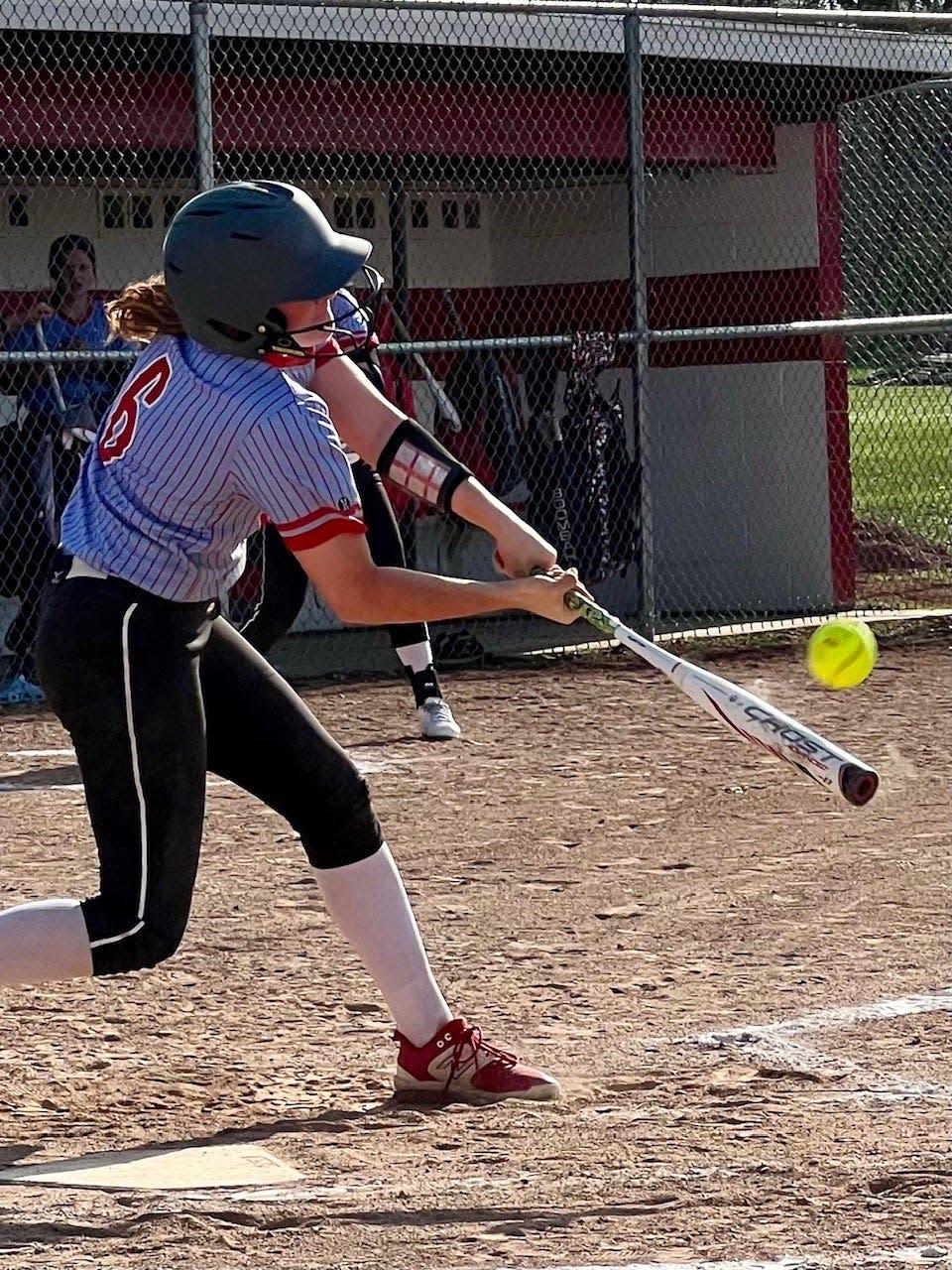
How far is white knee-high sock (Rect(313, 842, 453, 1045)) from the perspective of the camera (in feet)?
14.0

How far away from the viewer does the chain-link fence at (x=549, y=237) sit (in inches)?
422

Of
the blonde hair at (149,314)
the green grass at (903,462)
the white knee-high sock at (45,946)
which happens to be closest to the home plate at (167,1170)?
the white knee-high sock at (45,946)

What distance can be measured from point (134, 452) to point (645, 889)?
2.83 metres

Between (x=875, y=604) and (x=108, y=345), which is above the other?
(x=108, y=345)

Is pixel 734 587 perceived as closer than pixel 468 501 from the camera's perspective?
No

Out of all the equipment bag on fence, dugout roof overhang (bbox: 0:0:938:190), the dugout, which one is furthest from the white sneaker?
dugout roof overhang (bbox: 0:0:938:190)

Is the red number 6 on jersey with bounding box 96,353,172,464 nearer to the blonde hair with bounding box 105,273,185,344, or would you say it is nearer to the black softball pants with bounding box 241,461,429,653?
the blonde hair with bounding box 105,273,185,344

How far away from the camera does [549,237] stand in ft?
46.4

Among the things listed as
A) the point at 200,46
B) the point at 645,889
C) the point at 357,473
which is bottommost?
the point at 645,889

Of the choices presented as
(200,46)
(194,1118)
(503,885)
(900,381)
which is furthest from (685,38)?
(194,1118)

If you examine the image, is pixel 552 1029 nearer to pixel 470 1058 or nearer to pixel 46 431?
pixel 470 1058

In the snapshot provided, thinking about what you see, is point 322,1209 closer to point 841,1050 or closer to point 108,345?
point 841,1050

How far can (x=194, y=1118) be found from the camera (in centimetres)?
421

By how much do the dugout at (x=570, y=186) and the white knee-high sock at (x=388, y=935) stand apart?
7297mm
